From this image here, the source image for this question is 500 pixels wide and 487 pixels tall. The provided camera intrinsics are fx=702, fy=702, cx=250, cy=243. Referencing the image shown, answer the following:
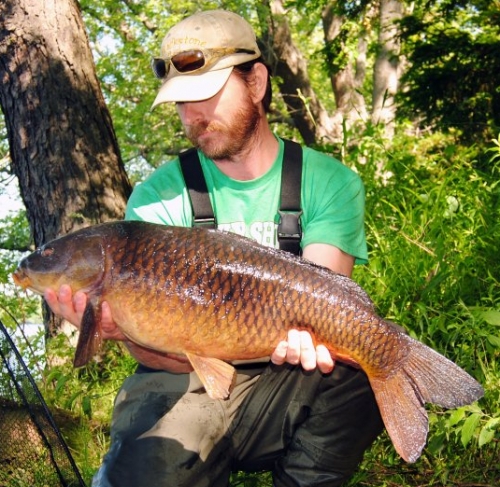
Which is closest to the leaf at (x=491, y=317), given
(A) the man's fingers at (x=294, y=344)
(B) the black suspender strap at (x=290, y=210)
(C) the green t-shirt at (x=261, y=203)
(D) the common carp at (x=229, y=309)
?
(C) the green t-shirt at (x=261, y=203)

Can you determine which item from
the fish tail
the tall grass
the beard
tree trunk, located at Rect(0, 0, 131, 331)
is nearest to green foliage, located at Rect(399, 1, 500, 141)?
the tall grass

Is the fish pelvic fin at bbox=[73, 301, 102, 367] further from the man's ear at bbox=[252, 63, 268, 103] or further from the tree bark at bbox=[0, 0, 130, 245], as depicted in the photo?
the tree bark at bbox=[0, 0, 130, 245]

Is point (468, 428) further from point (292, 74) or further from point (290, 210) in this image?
point (292, 74)

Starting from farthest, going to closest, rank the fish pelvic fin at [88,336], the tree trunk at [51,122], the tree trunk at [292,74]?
1. the tree trunk at [292,74]
2. the tree trunk at [51,122]
3. the fish pelvic fin at [88,336]

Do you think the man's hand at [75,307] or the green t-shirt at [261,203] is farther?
the green t-shirt at [261,203]

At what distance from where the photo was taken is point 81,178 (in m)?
4.04

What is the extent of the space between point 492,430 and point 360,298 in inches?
34.9

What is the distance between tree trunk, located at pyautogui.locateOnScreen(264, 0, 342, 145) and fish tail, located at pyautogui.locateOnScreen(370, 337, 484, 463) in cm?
739

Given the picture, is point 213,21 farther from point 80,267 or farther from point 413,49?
point 413,49

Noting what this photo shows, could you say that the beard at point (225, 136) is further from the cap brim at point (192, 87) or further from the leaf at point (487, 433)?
the leaf at point (487, 433)

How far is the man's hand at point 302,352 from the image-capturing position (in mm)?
2049

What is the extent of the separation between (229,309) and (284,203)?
0.62 meters

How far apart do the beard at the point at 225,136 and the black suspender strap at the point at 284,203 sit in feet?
0.28

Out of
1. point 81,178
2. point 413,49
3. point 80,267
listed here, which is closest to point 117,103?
point 413,49
